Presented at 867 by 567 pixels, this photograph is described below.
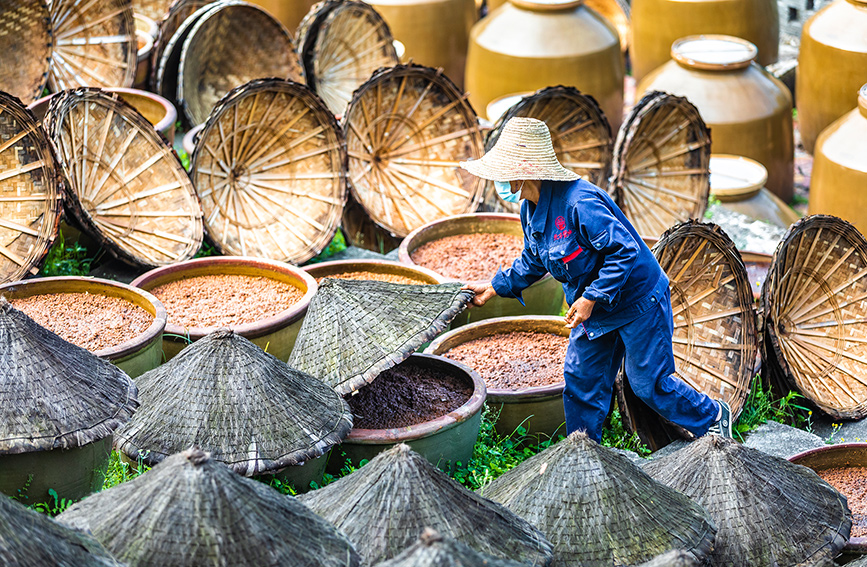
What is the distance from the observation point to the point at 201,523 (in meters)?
2.17

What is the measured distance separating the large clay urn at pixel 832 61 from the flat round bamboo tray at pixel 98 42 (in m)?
5.12

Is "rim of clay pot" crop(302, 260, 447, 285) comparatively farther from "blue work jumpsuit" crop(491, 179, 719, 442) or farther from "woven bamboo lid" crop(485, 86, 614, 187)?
"woven bamboo lid" crop(485, 86, 614, 187)

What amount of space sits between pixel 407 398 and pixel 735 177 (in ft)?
14.6

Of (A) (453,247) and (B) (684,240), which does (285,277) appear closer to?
(A) (453,247)

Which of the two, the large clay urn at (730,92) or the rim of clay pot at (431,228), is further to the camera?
the large clay urn at (730,92)

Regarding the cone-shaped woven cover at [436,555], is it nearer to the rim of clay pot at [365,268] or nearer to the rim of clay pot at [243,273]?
the rim of clay pot at [243,273]

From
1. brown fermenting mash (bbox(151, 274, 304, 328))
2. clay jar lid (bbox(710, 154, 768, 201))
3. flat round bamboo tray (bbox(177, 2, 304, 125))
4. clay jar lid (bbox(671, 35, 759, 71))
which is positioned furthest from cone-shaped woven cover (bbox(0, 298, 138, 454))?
clay jar lid (bbox(671, 35, 759, 71))

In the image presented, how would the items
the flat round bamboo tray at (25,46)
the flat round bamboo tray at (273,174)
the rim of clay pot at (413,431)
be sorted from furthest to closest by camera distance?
the flat round bamboo tray at (25,46) → the flat round bamboo tray at (273,174) → the rim of clay pot at (413,431)

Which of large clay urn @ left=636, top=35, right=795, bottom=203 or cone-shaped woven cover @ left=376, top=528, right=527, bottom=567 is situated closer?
cone-shaped woven cover @ left=376, top=528, right=527, bottom=567

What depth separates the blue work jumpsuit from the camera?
3355 mm

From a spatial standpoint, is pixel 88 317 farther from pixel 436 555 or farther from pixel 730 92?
pixel 730 92

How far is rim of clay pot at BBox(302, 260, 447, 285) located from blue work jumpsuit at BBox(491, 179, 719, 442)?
2.55 feet

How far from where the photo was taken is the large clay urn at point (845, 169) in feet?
20.9

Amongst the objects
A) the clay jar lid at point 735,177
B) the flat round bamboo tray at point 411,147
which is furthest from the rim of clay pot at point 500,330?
the clay jar lid at point 735,177
